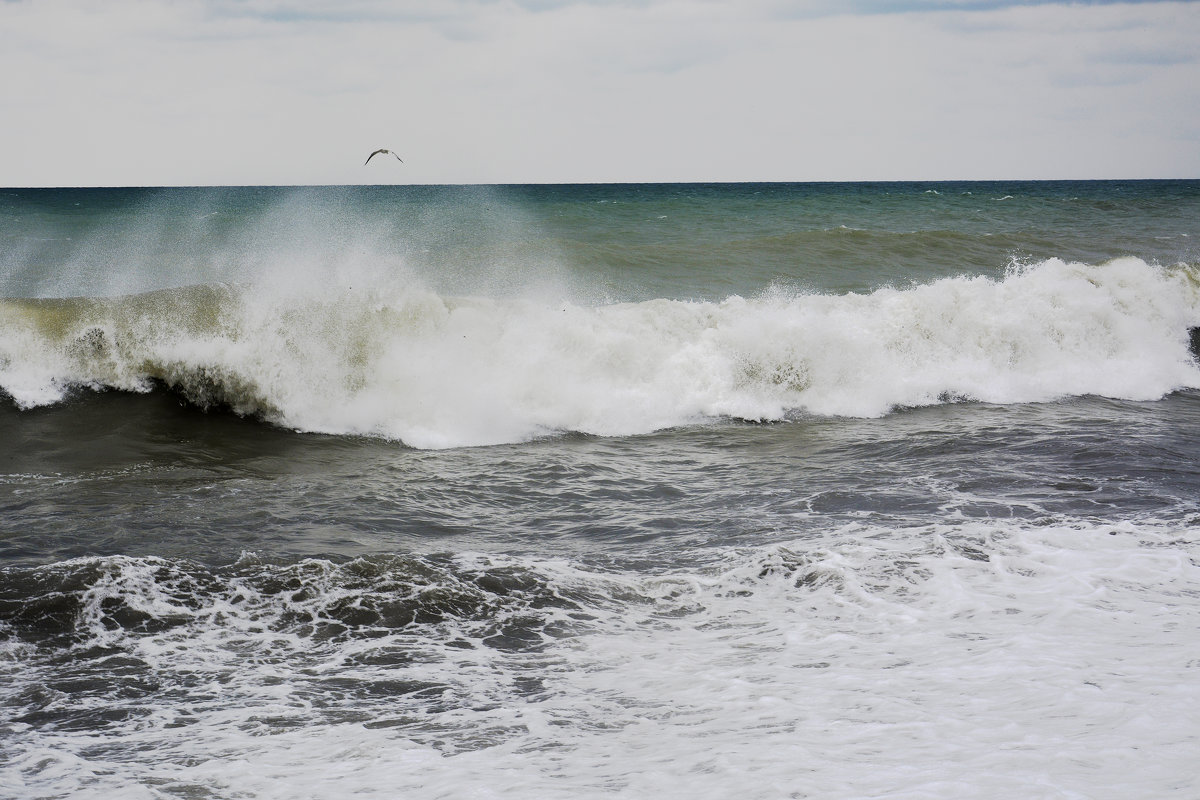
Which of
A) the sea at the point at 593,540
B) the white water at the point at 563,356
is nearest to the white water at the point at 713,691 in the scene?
the sea at the point at 593,540

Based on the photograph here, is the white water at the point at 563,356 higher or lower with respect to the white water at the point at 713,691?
higher

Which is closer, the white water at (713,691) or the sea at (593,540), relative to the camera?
the white water at (713,691)

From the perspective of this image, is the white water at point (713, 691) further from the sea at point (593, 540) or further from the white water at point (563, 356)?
the white water at point (563, 356)

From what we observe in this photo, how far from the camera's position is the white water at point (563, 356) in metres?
9.49

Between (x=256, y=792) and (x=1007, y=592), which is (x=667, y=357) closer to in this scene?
(x=1007, y=592)

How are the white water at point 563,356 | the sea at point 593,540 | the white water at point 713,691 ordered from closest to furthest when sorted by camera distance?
1. the white water at point 713,691
2. the sea at point 593,540
3. the white water at point 563,356

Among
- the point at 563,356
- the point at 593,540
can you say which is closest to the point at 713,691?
the point at 593,540

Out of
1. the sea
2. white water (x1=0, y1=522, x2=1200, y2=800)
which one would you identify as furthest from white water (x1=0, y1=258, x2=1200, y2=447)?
white water (x1=0, y1=522, x2=1200, y2=800)

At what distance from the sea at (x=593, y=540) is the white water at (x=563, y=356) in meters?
0.05

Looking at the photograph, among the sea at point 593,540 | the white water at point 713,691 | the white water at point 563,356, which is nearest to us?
the white water at point 713,691

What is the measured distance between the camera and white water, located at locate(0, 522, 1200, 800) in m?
3.40

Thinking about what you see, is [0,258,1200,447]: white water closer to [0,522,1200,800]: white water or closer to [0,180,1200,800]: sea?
[0,180,1200,800]: sea

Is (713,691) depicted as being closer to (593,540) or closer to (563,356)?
(593,540)

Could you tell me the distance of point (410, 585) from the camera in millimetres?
5344
